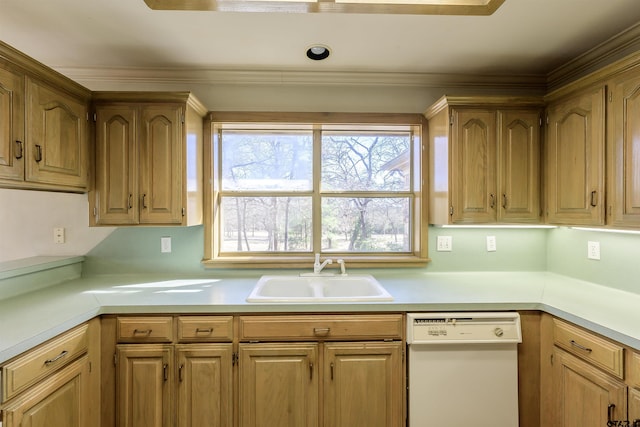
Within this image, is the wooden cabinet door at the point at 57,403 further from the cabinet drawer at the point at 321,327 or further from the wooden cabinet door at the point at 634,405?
the wooden cabinet door at the point at 634,405

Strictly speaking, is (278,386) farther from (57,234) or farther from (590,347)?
(57,234)

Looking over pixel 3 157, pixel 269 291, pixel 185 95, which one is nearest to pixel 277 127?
pixel 185 95

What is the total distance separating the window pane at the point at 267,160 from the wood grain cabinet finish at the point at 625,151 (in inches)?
70.1

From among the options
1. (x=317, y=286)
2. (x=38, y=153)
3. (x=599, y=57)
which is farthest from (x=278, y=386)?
(x=599, y=57)

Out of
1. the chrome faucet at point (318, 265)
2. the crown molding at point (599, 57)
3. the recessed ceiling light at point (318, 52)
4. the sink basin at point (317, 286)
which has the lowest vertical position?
the sink basin at point (317, 286)

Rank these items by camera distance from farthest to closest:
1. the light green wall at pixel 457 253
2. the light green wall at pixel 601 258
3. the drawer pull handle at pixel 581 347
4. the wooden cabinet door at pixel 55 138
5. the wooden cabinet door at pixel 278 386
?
the light green wall at pixel 457 253 → the light green wall at pixel 601 258 → the wooden cabinet door at pixel 278 386 → the wooden cabinet door at pixel 55 138 → the drawer pull handle at pixel 581 347

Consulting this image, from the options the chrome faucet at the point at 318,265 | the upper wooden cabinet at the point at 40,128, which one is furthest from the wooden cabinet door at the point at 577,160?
the upper wooden cabinet at the point at 40,128

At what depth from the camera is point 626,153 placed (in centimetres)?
154

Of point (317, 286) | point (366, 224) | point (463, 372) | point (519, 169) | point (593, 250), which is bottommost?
point (463, 372)

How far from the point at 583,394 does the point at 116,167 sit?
2.81 metres

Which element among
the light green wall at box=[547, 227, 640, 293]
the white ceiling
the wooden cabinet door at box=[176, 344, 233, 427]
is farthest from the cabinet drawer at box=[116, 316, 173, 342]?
the light green wall at box=[547, 227, 640, 293]

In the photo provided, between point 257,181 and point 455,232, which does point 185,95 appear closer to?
point 257,181

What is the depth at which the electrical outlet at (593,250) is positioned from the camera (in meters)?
1.99

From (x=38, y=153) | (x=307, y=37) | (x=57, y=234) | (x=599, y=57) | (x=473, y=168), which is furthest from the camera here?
(x=57, y=234)
